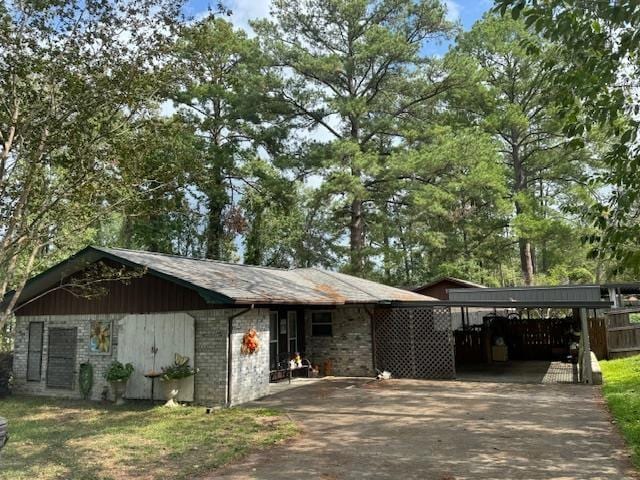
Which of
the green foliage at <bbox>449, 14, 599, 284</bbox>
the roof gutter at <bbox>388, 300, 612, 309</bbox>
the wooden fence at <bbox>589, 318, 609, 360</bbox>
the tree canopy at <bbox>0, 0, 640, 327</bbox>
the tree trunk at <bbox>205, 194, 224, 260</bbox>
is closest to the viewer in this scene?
the roof gutter at <bbox>388, 300, 612, 309</bbox>

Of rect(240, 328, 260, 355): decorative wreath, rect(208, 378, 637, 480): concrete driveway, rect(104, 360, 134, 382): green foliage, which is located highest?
rect(240, 328, 260, 355): decorative wreath

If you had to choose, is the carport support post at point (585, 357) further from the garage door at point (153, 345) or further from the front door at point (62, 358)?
the front door at point (62, 358)

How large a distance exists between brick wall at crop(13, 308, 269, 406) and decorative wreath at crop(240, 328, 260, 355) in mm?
111

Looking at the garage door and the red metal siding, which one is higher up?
the red metal siding

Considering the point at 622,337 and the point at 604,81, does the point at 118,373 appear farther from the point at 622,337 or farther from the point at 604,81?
the point at 622,337

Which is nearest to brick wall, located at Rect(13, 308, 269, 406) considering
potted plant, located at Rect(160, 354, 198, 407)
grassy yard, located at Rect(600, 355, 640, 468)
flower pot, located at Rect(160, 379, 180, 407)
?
potted plant, located at Rect(160, 354, 198, 407)

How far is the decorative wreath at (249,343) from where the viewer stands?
11.4 metres

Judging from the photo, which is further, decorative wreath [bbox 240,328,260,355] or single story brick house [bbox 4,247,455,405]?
decorative wreath [bbox 240,328,260,355]

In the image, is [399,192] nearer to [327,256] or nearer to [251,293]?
[327,256]

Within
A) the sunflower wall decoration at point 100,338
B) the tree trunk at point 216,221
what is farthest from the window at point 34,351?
the tree trunk at point 216,221

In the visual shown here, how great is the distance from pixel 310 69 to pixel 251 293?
1587 cm

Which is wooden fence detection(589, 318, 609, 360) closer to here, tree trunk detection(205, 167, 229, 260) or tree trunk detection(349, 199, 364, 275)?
tree trunk detection(349, 199, 364, 275)

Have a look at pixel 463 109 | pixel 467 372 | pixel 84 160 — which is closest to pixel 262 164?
pixel 463 109

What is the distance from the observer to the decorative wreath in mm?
11398
